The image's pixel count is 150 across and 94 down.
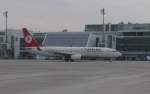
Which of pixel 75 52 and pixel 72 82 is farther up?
pixel 72 82

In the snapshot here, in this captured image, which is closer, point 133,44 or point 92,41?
point 92,41

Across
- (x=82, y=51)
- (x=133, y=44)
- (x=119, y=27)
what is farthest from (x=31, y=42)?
(x=119, y=27)

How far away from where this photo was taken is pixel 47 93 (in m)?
20.3

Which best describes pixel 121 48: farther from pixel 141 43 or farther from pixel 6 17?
pixel 6 17

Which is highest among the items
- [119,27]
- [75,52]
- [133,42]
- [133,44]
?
[119,27]

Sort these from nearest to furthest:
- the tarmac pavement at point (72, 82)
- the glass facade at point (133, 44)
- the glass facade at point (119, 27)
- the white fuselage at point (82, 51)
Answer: the tarmac pavement at point (72, 82) < the white fuselage at point (82, 51) < the glass facade at point (133, 44) < the glass facade at point (119, 27)

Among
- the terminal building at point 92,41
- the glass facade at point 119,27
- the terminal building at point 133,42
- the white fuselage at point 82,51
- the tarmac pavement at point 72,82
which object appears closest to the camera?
the tarmac pavement at point 72,82

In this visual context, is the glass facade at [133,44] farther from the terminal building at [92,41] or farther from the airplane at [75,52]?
the airplane at [75,52]

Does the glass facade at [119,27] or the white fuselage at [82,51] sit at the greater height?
the glass facade at [119,27]

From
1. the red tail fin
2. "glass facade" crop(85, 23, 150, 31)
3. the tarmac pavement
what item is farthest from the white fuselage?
"glass facade" crop(85, 23, 150, 31)

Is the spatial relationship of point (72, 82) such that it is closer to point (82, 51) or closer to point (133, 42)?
point (82, 51)

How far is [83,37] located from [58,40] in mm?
9503

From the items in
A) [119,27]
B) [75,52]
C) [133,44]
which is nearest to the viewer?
[75,52]

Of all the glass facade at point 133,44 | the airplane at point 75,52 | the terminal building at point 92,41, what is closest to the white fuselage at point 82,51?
the airplane at point 75,52
